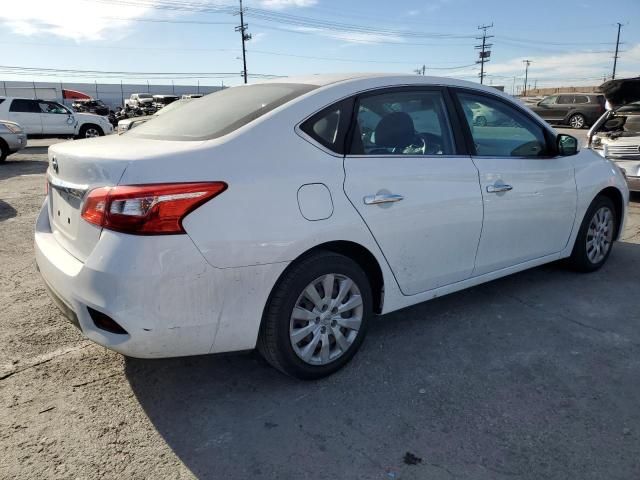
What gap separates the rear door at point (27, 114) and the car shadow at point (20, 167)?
163 inches

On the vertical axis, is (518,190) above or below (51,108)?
below

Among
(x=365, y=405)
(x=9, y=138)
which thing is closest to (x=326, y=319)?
(x=365, y=405)

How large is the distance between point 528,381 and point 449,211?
1068 millimetres

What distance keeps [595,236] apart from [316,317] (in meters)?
3.01

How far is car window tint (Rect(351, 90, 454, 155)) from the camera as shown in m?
2.96

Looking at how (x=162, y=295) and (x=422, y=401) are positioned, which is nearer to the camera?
(x=162, y=295)

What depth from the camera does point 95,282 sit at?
7.53ft

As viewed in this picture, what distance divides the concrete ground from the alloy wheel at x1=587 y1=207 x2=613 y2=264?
0.80 metres

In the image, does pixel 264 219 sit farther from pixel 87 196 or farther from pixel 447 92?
pixel 447 92

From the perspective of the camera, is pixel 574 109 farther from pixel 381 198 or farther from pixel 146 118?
pixel 381 198

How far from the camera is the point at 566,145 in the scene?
13.2ft

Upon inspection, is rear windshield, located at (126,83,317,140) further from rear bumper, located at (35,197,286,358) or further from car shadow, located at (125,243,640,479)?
car shadow, located at (125,243,640,479)

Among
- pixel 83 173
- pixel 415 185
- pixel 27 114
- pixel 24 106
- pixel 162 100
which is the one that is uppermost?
pixel 162 100

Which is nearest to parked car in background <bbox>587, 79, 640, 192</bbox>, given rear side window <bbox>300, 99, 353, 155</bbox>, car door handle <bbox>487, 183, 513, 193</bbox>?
car door handle <bbox>487, 183, 513, 193</bbox>
